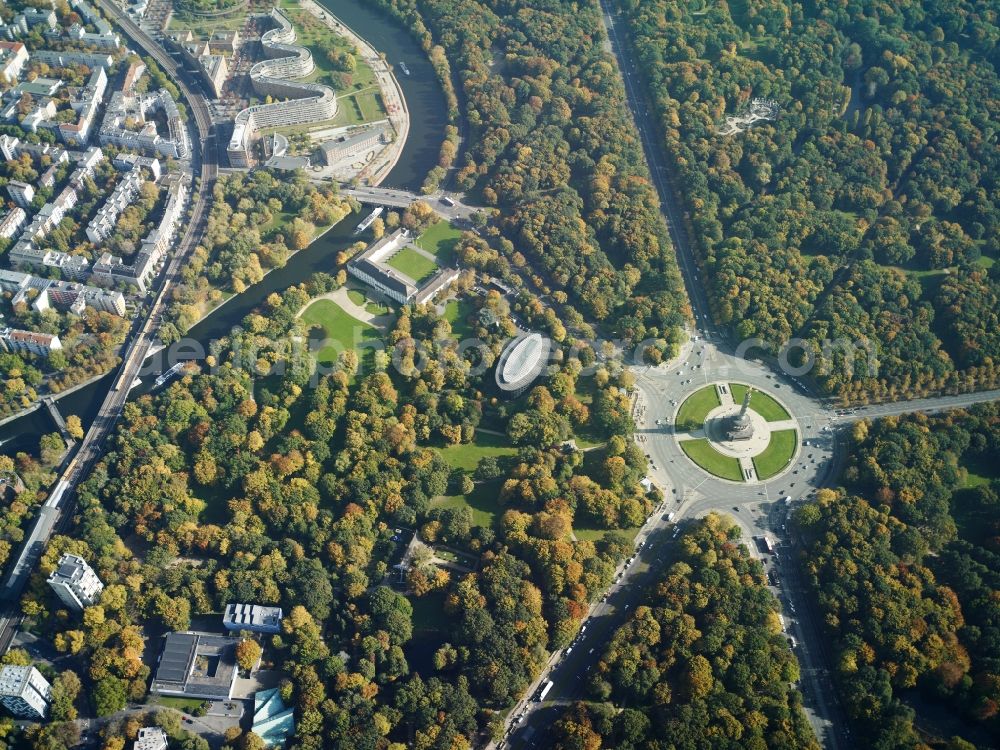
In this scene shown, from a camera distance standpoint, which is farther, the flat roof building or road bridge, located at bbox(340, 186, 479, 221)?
road bridge, located at bbox(340, 186, 479, 221)

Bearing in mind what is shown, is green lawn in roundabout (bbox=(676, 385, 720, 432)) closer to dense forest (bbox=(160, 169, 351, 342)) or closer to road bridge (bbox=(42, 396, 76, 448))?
dense forest (bbox=(160, 169, 351, 342))

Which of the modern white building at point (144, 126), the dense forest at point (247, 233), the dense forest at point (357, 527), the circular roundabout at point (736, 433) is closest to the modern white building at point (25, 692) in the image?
the dense forest at point (357, 527)

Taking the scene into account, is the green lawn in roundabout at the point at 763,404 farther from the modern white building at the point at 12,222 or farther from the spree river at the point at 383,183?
the modern white building at the point at 12,222

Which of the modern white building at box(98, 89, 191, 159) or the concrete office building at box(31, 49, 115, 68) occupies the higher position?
the concrete office building at box(31, 49, 115, 68)

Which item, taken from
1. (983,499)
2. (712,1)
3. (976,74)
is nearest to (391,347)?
(983,499)

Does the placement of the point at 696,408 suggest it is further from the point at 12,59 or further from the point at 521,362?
the point at 12,59

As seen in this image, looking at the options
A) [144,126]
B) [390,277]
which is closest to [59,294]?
[144,126]

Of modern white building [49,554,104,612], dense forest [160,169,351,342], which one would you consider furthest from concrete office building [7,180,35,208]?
modern white building [49,554,104,612]

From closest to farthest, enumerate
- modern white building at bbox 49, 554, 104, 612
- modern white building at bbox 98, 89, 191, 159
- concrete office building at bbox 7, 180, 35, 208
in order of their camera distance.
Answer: modern white building at bbox 49, 554, 104, 612 < concrete office building at bbox 7, 180, 35, 208 < modern white building at bbox 98, 89, 191, 159
